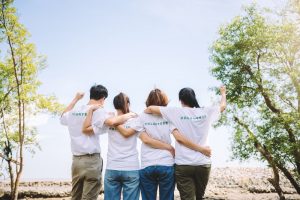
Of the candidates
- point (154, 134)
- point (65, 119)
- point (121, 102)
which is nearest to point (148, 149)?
point (154, 134)

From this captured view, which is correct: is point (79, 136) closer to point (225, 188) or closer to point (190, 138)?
point (190, 138)

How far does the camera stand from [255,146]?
15.9m

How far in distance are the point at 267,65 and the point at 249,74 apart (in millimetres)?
1065

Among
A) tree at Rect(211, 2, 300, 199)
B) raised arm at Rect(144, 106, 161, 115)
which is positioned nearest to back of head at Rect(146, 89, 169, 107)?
raised arm at Rect(144, 106, 161, 115)

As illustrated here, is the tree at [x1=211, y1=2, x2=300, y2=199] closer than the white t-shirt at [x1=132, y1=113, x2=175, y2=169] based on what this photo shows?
No

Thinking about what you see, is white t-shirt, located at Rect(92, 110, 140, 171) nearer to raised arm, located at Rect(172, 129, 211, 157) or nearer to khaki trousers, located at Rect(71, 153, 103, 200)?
khaki trousers, located at Rect(71, 153, 103, 200)

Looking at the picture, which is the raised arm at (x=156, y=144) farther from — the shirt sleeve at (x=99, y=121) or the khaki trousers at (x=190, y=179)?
the shirt sleeve at (x=99, y=121)

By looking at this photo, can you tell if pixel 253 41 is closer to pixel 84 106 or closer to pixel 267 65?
pixel 267 65

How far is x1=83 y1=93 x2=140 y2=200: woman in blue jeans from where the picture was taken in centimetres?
497

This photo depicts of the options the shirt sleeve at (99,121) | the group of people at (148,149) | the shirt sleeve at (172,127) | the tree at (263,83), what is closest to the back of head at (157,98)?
the group of people at (148,149)

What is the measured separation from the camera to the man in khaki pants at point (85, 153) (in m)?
5.34

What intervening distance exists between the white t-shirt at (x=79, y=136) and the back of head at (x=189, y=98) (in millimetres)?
1492

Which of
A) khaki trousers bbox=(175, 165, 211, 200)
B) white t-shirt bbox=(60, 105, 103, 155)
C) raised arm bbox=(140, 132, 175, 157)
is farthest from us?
white t-shirt bbox=(60, 105, 103, 155)

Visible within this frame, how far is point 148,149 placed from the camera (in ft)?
16.3
